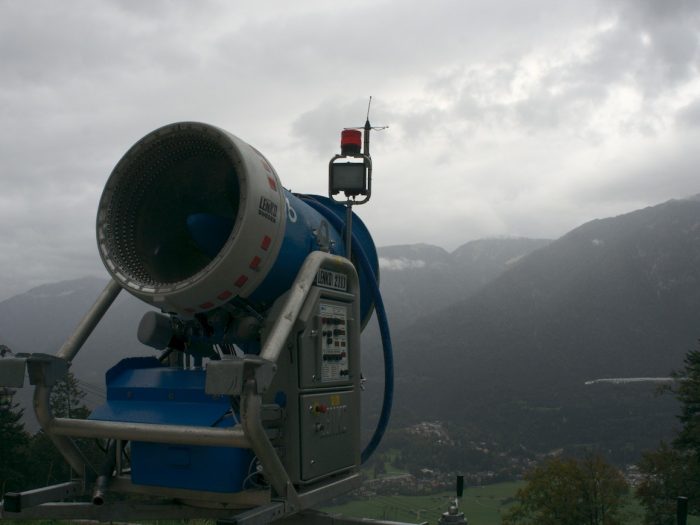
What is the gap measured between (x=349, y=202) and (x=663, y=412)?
97.4 meters

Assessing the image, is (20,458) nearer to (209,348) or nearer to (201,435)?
(209,348)

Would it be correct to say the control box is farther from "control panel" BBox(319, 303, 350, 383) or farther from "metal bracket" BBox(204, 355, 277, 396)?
"metal bracket" BBox(204, 355, 277, 396)

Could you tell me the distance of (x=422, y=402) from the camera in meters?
112

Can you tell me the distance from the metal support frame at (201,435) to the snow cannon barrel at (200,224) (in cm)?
32

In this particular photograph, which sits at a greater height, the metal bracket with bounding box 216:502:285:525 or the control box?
the control box

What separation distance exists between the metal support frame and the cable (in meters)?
0.78

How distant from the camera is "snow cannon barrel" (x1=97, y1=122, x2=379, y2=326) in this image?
15.3ft

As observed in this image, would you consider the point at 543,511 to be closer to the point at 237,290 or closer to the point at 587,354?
the point at 237,290

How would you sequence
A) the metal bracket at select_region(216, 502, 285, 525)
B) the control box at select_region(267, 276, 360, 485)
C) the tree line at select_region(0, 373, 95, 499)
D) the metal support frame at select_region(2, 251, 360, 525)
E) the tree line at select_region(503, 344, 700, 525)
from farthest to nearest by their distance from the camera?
1. the tree line at select_region(503, 344, 700, 525)
2. the tree line at select_region(0, 373, 95, 499)
3. the control box at select_region(267, 276, 360, 485)
4. the metal support frame at select_region(2, 251, 360, 525)
5. the metal bracket at select_region(216, 502, 285, 525)

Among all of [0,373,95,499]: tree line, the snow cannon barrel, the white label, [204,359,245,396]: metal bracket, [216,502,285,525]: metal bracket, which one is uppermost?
the snow cannon barrel

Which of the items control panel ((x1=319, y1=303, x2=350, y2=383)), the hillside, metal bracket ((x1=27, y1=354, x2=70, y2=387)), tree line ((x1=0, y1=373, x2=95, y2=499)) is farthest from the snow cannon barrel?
the hillside

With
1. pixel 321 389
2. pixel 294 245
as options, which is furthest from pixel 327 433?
pixel 294 245

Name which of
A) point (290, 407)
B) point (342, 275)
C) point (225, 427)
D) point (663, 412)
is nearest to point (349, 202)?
point (342, 275)

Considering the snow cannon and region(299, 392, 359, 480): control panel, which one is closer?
the snow cannon
